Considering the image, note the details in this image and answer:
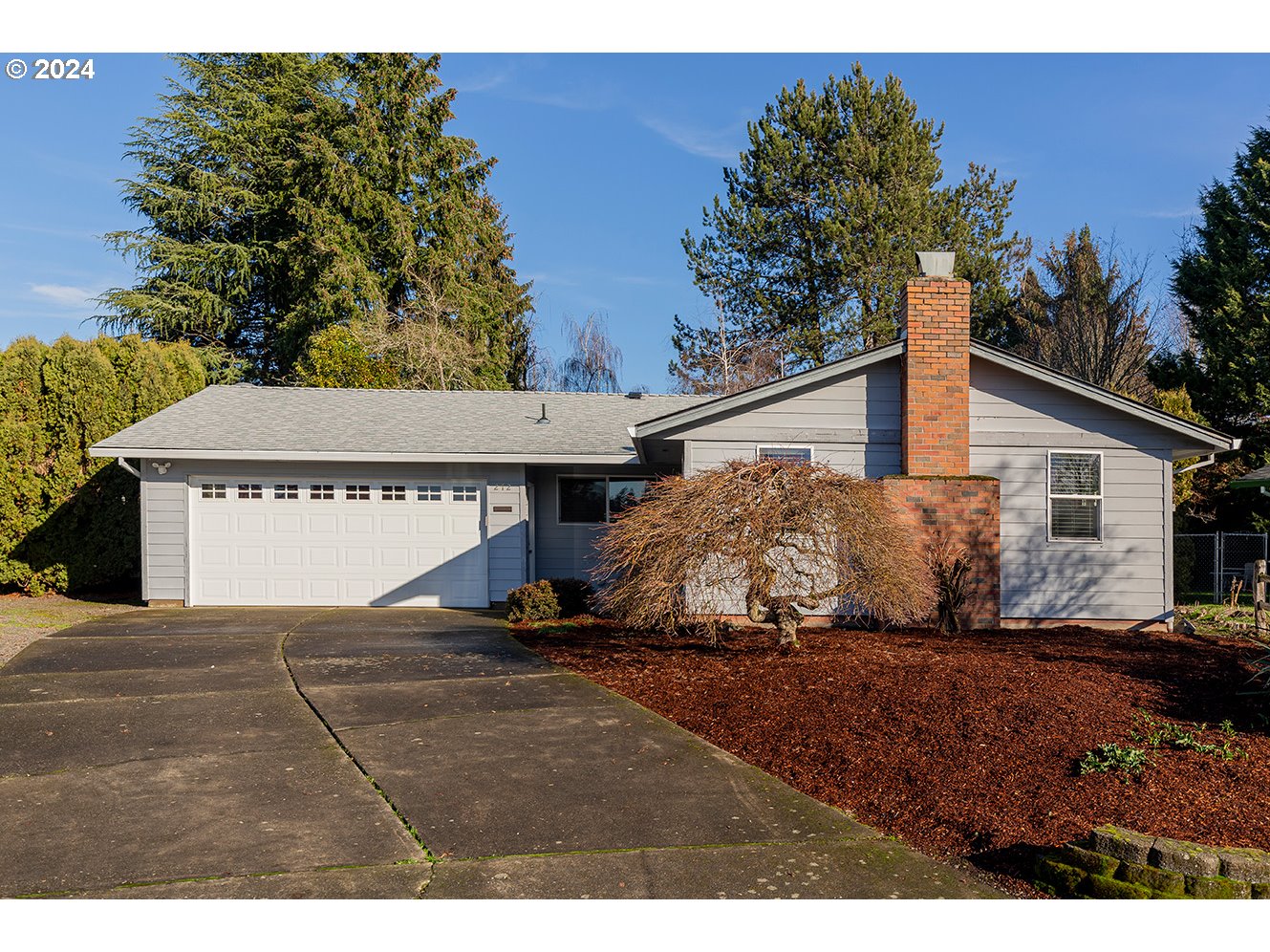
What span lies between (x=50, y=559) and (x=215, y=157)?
1948 cm

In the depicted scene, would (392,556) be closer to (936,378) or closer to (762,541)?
(762,541)

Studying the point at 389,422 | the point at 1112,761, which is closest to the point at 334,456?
the point at 389,422

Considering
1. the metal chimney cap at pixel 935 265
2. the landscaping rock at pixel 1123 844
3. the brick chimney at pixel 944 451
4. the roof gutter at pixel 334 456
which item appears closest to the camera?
the landscaping rock at pixel 1123 844

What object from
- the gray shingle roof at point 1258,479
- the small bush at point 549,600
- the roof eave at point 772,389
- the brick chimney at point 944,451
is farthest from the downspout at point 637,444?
the gray shingle roof at point 1258,479

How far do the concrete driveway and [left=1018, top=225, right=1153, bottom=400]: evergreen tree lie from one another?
2266 centimetres

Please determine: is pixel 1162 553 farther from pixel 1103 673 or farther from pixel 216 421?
pixel 216 421

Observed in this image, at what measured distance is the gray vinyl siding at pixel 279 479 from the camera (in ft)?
47.4

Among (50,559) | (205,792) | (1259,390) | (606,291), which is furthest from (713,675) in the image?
(606,291)

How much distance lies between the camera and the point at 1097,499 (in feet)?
40.7

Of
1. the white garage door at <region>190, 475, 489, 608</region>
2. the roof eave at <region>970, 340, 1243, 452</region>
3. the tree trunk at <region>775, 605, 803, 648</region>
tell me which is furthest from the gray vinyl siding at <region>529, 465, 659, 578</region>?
the tree trunk at <region>775, 605, 803, 648</region>

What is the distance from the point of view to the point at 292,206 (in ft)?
97.2

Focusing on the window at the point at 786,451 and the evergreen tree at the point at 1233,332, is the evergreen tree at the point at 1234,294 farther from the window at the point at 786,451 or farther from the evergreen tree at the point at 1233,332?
the window at the point at 786,451

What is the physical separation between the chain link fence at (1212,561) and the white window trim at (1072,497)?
6571 millimetres
